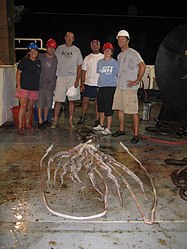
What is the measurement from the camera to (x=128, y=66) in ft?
16.8

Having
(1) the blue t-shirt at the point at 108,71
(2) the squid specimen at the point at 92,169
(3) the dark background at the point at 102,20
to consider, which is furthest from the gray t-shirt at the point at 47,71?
(3) the dark background at the point at 102,20

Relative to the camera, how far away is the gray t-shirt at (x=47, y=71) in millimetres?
5766

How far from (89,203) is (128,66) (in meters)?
2.88

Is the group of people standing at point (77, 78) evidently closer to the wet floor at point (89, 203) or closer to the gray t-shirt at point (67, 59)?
the gray t-shirt at point (67, 59)

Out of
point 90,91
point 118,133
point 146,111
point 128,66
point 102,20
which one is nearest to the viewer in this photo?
point 128,66

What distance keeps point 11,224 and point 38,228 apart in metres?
0.27

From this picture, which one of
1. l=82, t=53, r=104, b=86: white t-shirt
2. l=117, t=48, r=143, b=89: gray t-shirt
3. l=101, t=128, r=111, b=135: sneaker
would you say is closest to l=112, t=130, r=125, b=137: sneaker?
l=101, t=128, r=111, b=135: sneaker

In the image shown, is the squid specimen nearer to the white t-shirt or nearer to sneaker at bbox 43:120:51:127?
sneaker at bbox 43:120:51:127

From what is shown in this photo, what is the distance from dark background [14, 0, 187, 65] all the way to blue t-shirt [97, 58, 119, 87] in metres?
7.68

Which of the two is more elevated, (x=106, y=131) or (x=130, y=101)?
(x=130, y=101)

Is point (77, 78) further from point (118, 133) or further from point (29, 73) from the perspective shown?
point (118, 133)

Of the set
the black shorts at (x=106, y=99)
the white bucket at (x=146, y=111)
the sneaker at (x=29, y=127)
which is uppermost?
the black shorts at (x=106, y=99)

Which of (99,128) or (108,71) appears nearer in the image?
(108,71)

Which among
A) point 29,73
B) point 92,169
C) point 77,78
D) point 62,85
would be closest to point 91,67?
point 77,78
